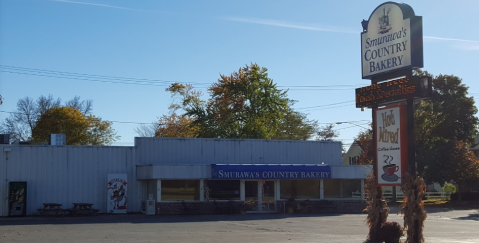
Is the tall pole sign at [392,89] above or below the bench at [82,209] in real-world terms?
above

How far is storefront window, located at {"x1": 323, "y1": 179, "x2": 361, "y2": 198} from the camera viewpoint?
37625 millimetres

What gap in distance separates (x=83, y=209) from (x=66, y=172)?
2.67 metres

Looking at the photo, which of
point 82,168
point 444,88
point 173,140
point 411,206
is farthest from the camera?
point 444,88

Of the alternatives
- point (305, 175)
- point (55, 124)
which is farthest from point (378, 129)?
point (55, 124)

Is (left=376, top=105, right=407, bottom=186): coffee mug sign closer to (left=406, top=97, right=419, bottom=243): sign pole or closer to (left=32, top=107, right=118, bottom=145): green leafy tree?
(left=406, top=97, right=419, bottom=243): sign pole

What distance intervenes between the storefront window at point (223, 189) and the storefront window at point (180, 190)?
0.73 meters

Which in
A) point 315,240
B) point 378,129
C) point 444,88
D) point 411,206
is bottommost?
point 315,240

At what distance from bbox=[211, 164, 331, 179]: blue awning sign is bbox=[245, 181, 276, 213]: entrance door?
1.19 m

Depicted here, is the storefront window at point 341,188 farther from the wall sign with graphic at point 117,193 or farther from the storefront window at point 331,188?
the wall sign with graphic at point 117,193

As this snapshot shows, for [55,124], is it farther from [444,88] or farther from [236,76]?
[444,88]

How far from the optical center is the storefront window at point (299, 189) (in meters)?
36.9

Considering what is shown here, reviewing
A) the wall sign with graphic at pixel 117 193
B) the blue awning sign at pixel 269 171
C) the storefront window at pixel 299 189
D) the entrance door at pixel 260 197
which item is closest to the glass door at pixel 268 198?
the entrance door at pixel 260 197

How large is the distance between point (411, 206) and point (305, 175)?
1932 centimetres

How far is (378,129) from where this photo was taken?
18.8 m
